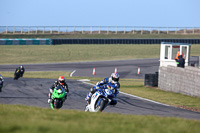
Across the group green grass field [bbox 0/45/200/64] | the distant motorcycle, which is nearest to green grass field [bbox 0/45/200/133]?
green grass field [bbox 0/45/200/64]

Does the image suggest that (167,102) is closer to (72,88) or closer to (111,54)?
(72,88)

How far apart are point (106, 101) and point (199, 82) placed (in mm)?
8918

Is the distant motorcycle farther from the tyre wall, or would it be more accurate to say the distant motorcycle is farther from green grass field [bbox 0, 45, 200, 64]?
green grass field [bbox 0, 45, 200, 64]

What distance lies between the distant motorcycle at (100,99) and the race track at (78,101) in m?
2.67

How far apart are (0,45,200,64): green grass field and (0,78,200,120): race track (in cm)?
2894

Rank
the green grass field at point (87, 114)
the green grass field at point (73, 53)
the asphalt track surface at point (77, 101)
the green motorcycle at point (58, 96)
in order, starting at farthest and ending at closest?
the green grass field at point (73, 53) → the asphalt track surface at point (77, 101) → the green motorcycle at point (58, 96) → the green grass field at point (87, 114)

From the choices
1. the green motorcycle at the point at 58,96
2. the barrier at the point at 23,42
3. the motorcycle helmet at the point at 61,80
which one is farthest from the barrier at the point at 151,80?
the barrier at the point at 23,42

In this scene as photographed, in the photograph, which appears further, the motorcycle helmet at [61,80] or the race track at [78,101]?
the race track at [78,101]

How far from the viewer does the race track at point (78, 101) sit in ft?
52.0

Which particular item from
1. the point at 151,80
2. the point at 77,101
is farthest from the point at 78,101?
the point at 151,80

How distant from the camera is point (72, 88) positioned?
2469 cm

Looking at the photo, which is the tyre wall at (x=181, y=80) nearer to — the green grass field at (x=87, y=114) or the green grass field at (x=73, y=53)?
the green grass field at (x=87, y=114)

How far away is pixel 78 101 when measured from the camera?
61.9ft

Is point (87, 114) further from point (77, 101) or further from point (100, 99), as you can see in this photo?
point (77, 101)
